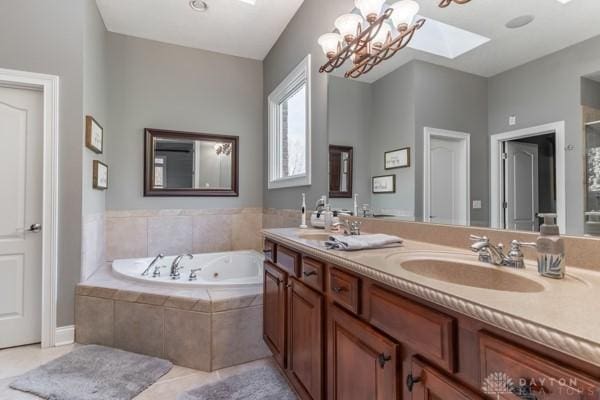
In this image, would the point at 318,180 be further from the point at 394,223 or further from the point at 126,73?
the point at 126,73

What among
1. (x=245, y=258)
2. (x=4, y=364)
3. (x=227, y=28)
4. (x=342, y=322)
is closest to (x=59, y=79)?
(x=227, y=28)

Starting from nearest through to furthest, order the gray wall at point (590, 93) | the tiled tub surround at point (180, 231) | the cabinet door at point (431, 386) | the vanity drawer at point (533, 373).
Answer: the vanity drawer at point (533, 373) → the cabinet door at point (431, 386) → the gray wall at point (590, 93) → the tiled tub surround at point (180, 231)

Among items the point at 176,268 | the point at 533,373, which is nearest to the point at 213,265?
the point at 176,268

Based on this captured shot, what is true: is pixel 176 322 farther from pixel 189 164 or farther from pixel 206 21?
pixel 206 21

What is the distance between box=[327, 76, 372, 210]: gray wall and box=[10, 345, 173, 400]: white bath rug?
168cm

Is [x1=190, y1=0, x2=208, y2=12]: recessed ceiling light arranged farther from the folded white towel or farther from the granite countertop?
the granite countertop

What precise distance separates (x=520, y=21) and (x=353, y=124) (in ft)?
3.29

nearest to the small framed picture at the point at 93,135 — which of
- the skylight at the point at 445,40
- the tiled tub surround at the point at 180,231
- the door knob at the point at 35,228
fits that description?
the door knob at the point at 35,228

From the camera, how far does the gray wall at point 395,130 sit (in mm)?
1607

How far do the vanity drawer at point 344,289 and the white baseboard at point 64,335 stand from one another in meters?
2.26

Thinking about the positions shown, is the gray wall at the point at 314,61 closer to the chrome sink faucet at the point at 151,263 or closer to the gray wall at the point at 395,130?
the gray wall at the point at 395,130

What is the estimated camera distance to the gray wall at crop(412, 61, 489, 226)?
1274 mm

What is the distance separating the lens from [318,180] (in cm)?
235

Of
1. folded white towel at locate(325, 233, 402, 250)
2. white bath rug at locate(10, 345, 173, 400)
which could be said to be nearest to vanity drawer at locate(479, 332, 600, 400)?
folded white towel at locate(325, 233, 402, 250)
